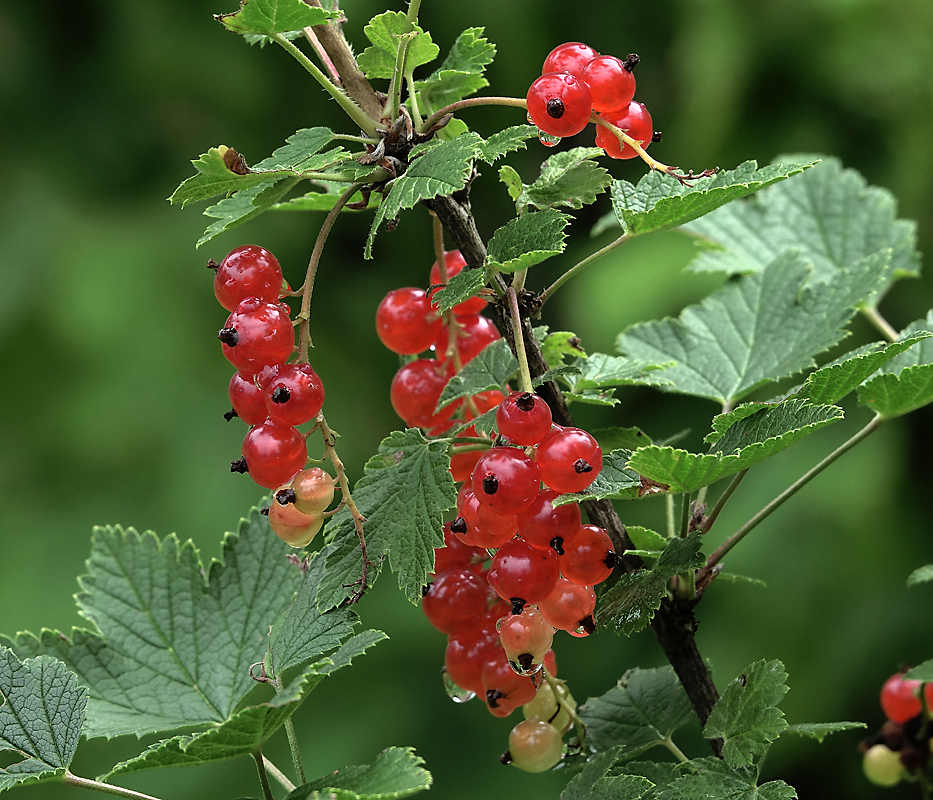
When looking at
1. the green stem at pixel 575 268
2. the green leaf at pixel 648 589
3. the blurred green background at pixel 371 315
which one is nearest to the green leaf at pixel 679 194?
the green stem at pixel 575 268

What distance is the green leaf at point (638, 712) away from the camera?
0.76 metres

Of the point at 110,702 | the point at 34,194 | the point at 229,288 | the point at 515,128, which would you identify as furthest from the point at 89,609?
the point at 34,194

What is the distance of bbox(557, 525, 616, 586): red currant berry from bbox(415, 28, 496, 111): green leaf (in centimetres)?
33

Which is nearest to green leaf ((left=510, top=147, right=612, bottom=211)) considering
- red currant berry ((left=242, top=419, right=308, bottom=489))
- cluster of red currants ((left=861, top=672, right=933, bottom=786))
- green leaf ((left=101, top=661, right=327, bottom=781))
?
red currant berry ((left=242, top=419, right=308, bottom=489))

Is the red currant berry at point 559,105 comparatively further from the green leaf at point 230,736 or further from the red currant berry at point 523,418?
the green leaf at point 230,736

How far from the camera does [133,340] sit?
7.24 ft

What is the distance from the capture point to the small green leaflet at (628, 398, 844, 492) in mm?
567

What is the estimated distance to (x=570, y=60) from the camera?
60 centimetres

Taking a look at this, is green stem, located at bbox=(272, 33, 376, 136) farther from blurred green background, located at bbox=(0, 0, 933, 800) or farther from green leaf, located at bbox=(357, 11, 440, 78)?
blurred green background, located at bbox=(0, 0, 933, 800)

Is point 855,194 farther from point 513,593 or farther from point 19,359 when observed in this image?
point 19,359

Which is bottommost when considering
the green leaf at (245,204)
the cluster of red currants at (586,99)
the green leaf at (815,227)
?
the cluster of red currants at (586,99)

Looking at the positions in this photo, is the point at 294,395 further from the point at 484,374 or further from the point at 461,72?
the point at 461,72

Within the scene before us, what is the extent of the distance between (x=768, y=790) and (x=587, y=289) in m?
1.61

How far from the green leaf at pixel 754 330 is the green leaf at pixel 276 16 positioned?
0.44 m
